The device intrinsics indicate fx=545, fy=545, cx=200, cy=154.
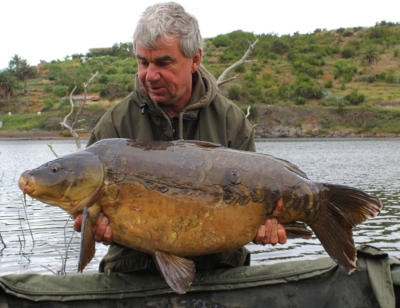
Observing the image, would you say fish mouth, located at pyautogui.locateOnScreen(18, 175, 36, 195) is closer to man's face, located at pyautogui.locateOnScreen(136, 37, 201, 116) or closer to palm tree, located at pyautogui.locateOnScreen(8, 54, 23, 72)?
man's face, located at pyautogui.locateOnScreen(136, 37, 201, 116)

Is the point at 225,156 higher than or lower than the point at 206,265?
higher

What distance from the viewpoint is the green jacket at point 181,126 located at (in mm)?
3639

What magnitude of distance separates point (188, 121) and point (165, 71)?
1.52 ft

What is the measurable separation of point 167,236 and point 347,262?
1.11 m

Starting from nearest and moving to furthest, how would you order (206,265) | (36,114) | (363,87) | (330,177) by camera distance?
(206,265), (330,177), (36,114), (363,87)

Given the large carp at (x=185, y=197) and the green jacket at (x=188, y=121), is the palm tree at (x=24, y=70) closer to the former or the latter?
the green jacket at (x=188, y=121)

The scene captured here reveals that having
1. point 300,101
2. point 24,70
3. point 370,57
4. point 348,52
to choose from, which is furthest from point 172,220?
point 348,52

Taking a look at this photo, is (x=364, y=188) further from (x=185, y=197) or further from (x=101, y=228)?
(x=101, y=228)

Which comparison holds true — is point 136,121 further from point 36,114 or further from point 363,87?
point 363,87

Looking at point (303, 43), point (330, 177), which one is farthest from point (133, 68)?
point (330, 177)

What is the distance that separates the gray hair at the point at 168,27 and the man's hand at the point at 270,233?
1188 millimetres

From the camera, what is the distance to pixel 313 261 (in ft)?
12.8

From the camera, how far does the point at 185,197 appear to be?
2961 millimetres

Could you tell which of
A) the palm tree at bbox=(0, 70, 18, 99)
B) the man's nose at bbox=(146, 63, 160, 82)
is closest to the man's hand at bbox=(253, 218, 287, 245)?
the man's nose at bbox=(146, 63, 160, 82)
